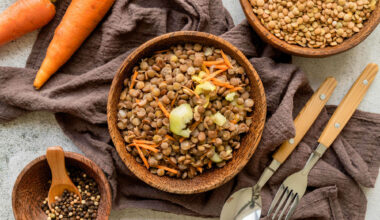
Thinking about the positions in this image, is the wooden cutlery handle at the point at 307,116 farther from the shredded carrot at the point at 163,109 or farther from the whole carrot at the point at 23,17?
the whole carrot at the point at 23,17

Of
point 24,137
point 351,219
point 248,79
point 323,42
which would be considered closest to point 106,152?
point 24,137

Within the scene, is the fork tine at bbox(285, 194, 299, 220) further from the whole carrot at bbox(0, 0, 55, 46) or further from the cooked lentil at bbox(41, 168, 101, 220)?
the whole carrot at bbox(0, 0, 55, 46)

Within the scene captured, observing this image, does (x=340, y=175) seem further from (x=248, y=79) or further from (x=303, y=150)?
(x=248, y=79)

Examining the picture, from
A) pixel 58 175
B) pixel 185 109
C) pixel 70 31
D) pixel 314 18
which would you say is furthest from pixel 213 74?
pixel 58 175

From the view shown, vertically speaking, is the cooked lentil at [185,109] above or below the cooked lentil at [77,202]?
above

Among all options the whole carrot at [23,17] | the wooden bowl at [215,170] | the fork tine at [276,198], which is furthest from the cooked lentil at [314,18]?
the whole carrot at [23,17]

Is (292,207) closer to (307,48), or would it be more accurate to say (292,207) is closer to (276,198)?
(276,198)
